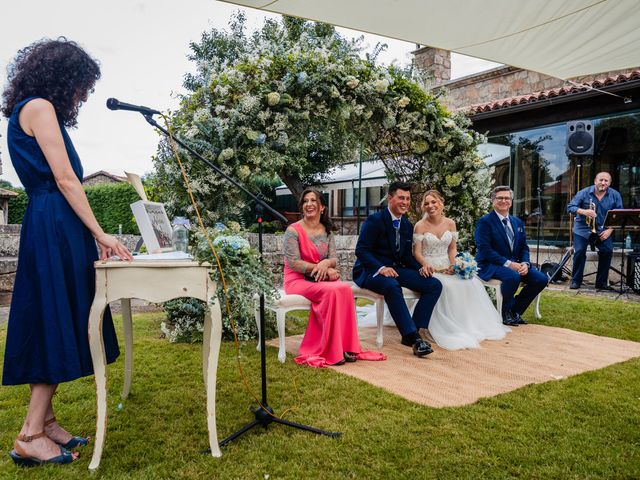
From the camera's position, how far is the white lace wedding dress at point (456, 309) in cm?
568

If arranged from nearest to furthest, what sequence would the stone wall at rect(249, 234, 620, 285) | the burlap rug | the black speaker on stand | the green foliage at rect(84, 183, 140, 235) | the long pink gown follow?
the burlap rug, the long pink gown, the stone wall at rect(249, 234, 620, 285), the black speaker on stand, the green foliage at rect(84, 183, 140, 235)

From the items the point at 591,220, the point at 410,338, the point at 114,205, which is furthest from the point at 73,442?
the point at 114,205

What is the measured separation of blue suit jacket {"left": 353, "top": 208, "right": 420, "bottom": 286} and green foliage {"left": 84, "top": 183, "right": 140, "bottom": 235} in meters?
15.0

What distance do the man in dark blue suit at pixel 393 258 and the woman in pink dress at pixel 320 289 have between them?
43 cm

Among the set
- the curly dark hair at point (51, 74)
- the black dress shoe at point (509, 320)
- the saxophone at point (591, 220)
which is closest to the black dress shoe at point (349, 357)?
the black dress shoe at point (509, 320)

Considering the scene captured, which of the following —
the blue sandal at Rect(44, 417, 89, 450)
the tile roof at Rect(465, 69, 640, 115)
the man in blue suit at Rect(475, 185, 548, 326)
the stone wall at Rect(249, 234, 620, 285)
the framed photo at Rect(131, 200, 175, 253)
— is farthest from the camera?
the tile roof at Rect(465, 69, 640, 115)

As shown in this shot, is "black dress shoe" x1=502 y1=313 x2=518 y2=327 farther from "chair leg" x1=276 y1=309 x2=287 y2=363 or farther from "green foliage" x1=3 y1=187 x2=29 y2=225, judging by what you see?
"green foliage" x1=3 y1=187 x2=29 y2=225

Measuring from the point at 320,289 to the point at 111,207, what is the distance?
1656 cm

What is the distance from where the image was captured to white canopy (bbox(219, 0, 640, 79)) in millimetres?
3121

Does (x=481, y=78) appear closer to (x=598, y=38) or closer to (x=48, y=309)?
(x=598, y=38)

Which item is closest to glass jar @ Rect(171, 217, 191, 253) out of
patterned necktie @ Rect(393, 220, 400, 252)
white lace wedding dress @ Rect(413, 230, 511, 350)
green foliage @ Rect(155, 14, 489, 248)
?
green foliage @ Rect(155, 14, 489, 248)

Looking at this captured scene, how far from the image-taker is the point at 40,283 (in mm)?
2582

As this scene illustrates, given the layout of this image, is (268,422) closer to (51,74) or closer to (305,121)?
(51,74)

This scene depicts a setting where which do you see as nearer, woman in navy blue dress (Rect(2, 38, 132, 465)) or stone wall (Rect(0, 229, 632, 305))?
woman in navy blue dress (Rect(2, 38, 132, 465))
